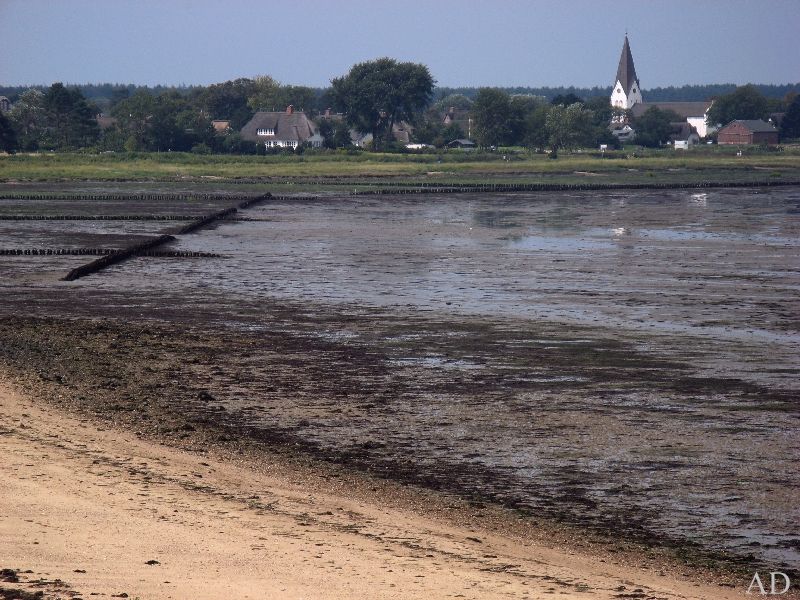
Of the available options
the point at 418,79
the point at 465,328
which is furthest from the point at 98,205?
the point at 418,79

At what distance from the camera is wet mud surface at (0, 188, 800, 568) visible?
1636 centimetres

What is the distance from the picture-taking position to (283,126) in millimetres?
186000

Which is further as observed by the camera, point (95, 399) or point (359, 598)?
point (95, 399)

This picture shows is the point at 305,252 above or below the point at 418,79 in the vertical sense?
below

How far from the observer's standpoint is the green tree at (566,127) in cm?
16112

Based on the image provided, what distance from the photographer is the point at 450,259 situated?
45.5m

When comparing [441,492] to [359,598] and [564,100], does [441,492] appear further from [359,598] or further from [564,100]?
[564,100]

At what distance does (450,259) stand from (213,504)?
103 ft

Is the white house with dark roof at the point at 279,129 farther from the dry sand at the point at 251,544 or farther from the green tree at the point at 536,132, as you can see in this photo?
the dry sand at the point at 251,544

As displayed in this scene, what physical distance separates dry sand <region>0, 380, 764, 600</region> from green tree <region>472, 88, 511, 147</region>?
150 meters

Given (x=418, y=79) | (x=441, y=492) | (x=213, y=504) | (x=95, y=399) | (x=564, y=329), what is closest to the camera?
(x=213, y=504)

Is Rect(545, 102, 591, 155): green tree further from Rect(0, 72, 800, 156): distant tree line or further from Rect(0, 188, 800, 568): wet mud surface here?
Rect(0, 188, 800, 568): wet mud surface

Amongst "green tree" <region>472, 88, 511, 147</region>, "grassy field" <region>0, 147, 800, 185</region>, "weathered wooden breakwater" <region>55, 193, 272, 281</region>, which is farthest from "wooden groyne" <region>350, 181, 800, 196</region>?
"green tree" <region>472, 88, 511, 147</region>

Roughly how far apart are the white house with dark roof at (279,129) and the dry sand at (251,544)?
16871 centimetres
